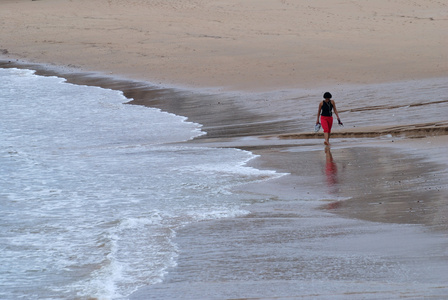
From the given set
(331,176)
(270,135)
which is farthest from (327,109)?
(331,176)

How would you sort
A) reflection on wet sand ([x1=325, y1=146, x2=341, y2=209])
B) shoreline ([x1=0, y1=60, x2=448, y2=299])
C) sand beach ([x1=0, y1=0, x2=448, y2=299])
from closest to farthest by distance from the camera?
shoreline ([x1=0, y1=60, x2=448, y2=299]), sand beach ([x1=0, y1=0, x2=448, y2=299]), reflection on wet sand ([x1=325, y1=146, x2=341, y2=209])

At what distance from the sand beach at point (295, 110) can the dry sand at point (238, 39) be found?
0.10 metres

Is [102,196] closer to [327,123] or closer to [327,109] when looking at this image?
[327,123]

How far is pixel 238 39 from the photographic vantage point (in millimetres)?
31438

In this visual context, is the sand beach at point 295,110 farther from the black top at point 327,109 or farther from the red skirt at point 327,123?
the black top at point 327,109

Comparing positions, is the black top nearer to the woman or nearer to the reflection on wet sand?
the woman

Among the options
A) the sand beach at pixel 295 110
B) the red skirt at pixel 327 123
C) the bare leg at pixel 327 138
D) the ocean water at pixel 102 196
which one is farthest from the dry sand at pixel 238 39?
the bare leg at pixel 327 138

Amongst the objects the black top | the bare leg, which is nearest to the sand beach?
the bare leg

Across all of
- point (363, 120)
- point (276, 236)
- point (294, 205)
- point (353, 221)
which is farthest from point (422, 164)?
point (363, 120)

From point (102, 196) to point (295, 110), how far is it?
861cm

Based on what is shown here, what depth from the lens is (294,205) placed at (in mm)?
9078

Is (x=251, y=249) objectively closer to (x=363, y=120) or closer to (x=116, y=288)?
(x=116, y=288)

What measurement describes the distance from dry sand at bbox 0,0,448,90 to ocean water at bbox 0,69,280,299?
221 inches

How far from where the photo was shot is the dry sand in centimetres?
2370
